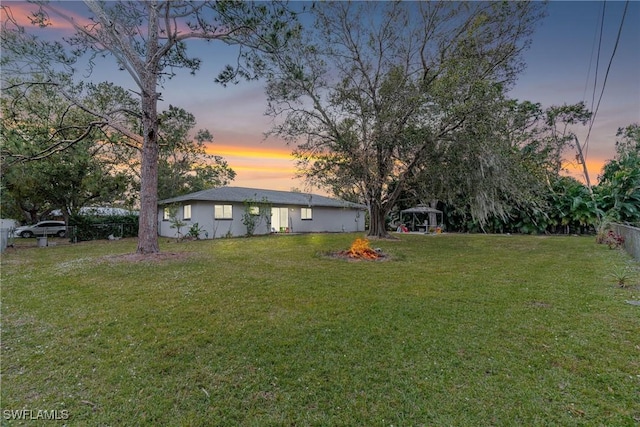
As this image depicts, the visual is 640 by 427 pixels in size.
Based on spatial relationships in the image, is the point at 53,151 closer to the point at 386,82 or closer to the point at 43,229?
the point at 386,82

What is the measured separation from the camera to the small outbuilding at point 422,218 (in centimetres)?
2046

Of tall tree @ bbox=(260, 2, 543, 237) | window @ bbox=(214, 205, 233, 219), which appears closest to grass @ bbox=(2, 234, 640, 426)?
tall tree @ bbox=(260, 2, 543, 237)

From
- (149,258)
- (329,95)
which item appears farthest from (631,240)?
(149,258)

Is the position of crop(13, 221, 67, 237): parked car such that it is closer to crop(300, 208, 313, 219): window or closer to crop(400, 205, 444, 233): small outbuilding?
crop(300, 208, 313, 219): window

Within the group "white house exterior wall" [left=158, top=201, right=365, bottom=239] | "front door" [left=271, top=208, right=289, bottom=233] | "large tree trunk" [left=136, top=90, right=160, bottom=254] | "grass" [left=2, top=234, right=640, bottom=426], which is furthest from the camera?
"front door" [left=271, top=208, right=289, bottom=233]

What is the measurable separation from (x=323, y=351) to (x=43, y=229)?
917 inches

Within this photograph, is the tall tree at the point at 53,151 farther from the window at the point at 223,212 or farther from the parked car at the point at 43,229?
the window at the point at 223,212

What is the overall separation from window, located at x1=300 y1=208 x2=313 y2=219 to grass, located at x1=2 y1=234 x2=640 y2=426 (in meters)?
13.9

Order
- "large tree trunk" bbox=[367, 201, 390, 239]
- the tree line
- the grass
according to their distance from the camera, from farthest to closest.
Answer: "large tree trunk" bbox=[367, 201, 390, 239], the tree line, the grass

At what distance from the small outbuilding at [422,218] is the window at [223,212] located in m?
12.0

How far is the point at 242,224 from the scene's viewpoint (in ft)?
55.8

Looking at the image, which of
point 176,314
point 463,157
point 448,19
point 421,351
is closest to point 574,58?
point 448,19

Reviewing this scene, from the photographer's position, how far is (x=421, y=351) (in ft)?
10.3

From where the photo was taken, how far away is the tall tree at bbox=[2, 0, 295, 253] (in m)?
7.73
